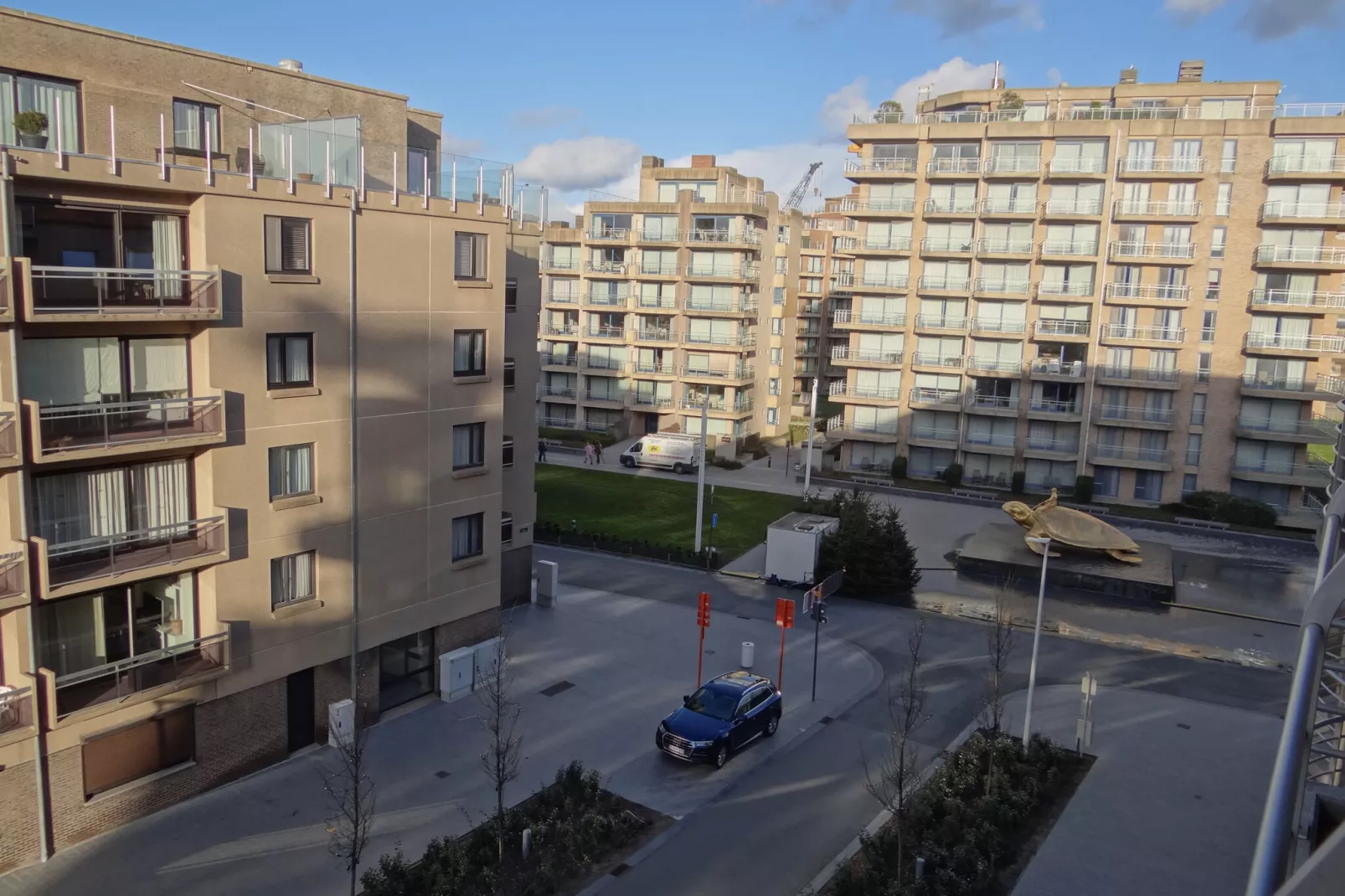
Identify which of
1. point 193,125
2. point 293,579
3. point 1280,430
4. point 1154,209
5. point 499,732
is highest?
point 1154,209

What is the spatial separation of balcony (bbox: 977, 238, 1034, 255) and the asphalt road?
94.2 ft

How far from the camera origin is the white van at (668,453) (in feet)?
189

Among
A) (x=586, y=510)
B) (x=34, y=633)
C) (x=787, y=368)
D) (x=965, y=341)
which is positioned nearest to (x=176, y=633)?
(x=34, y=633)

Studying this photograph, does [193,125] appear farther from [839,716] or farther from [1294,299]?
[1294,299]

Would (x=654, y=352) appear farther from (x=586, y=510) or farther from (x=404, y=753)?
(x=404, y=753)

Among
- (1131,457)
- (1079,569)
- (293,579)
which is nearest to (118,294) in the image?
(293,579)

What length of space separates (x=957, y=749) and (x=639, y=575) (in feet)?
52.3

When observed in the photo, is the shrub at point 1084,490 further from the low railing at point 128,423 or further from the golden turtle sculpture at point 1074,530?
the low railing at point 128,423

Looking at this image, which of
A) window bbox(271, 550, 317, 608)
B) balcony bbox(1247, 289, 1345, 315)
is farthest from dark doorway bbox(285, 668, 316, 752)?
balcony bbox(1247, 289, 1345, 315)

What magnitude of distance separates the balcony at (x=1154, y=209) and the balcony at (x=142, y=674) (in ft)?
161

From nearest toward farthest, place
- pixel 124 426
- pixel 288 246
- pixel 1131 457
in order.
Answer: pixel 124 426 < pixel 288 246 < pixel 1131 457

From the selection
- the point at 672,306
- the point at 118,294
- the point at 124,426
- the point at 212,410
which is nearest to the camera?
the point at 118,294

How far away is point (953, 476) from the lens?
181 feet

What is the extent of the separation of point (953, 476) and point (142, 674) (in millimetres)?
45359
